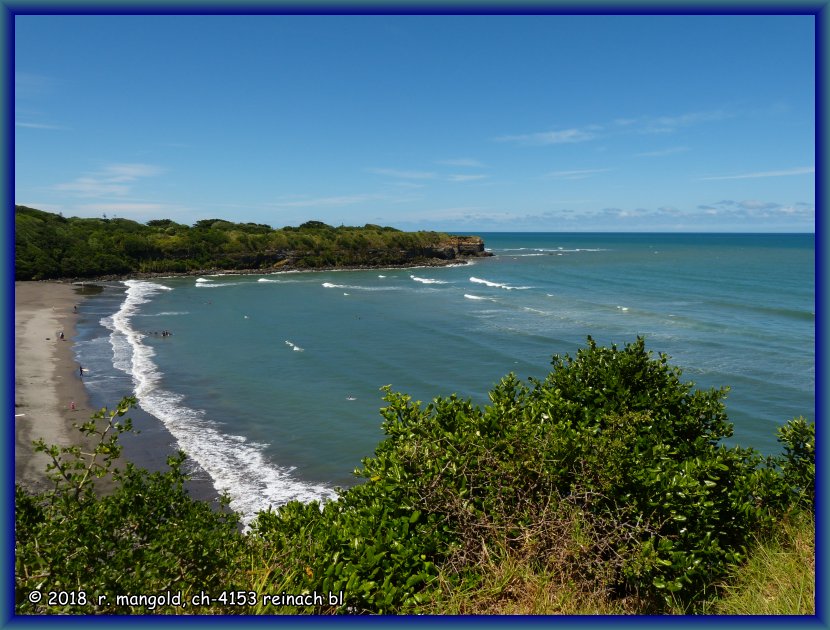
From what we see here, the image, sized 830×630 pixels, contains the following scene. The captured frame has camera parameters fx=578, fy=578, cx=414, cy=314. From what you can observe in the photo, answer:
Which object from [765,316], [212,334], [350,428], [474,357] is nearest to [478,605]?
[350,428]

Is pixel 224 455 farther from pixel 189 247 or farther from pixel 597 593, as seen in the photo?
pixel 189 247

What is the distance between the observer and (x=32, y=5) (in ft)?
14.6

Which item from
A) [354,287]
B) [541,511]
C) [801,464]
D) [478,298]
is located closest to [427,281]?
[354,287]

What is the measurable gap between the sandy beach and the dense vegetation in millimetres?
4541

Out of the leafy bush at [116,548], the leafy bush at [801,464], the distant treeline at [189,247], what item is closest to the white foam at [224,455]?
the leafy bush at [116,548]

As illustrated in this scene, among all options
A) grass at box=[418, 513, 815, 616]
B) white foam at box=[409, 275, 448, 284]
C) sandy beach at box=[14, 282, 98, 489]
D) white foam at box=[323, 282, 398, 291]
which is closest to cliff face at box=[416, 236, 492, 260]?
white foam at box=[409, 275, 448, 284]

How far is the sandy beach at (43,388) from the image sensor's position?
19031mm

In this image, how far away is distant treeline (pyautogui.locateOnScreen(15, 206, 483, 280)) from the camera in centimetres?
7462

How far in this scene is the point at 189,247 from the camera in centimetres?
9112

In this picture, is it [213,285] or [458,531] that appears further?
[213,285]

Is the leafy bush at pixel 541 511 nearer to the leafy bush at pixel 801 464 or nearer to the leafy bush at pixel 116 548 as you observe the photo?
the leafy bush at pixel 801 464

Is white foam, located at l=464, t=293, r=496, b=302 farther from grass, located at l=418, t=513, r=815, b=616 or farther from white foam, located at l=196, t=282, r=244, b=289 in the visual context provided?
grass, located at l=418, t=513, r=815, b=616

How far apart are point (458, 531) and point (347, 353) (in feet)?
95.7

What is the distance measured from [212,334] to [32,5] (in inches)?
1514
